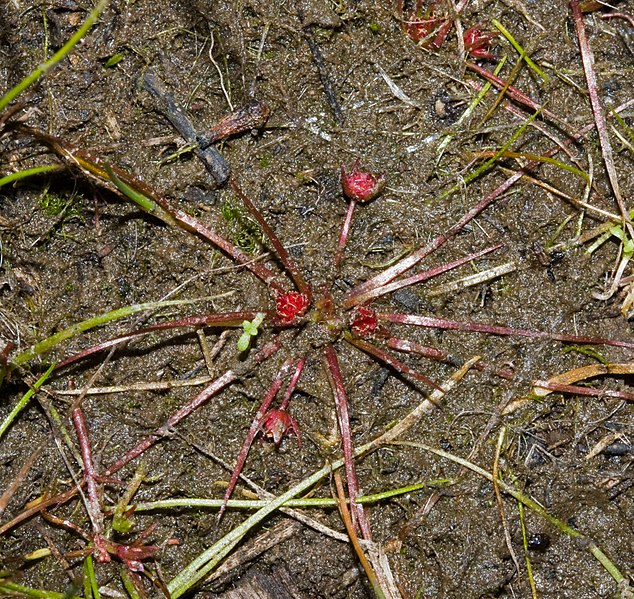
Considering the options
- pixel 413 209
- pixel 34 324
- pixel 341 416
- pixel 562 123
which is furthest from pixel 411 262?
pixel 34 324

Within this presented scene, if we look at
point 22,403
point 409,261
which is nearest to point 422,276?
point 409,261

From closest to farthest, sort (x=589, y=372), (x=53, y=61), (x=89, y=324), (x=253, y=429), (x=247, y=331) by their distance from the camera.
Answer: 1. (x=53, y=61)
2. (x=89, y=324)
3. (x=247, y=331)
4. (x=253, y=429)
5. (x=589, y=372)

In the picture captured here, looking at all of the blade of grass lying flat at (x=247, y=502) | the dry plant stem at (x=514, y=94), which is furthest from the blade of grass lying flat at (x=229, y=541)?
the dry plant stem at (x=514, y=94)

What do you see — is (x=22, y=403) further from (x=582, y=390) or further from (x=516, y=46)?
(x=516, y=46)

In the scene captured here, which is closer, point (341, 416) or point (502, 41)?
point (341, 416)

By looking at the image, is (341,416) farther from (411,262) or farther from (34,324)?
(34,324)

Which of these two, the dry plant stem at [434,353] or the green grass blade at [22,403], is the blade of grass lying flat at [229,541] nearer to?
the dry plant stem at [434,353]
